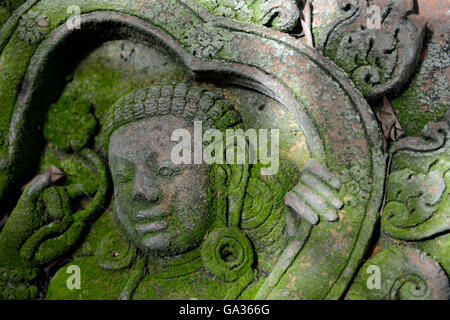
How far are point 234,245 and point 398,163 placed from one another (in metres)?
1.07

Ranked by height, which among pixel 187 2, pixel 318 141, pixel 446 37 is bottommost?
pixel 318 141

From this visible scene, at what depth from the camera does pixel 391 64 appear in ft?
7.38

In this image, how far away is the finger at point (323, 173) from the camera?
6.79 feet

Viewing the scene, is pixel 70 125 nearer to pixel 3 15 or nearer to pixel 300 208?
pixel 3 15

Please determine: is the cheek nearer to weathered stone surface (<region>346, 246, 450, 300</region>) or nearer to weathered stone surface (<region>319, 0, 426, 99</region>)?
weathered stone surface (<region>346, 246, 450, 300</region>)

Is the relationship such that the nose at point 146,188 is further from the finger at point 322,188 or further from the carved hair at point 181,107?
the finger at point 322,188

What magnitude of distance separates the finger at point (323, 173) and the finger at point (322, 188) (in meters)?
0.02

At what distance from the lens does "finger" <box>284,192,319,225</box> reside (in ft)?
6.80

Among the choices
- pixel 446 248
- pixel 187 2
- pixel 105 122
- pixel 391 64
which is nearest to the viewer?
pixel 446 248

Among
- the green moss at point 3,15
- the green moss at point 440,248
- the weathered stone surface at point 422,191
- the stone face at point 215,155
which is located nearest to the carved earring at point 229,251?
the stone face at point 215,155

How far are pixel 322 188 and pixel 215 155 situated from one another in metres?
0.70

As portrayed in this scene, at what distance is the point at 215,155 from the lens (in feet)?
7.91
